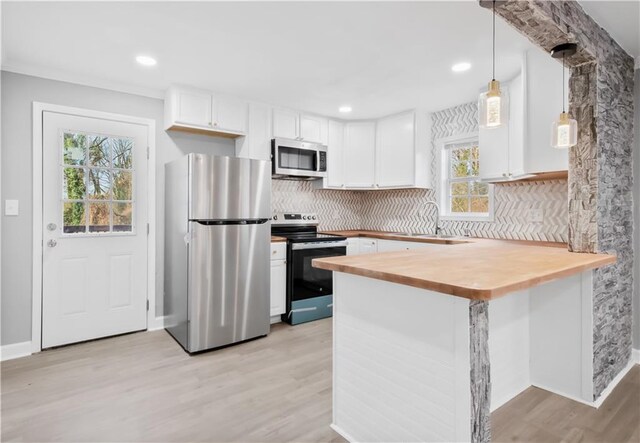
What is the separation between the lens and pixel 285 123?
3.93 m

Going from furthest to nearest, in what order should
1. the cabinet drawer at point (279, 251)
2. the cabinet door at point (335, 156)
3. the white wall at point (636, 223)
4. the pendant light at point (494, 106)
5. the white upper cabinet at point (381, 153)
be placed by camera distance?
the cabinet door at point (335, 156)
the white upper cabinet at point (381, 153)
the cabinet drawer at point (279, 251)
the white wall at point (636, 223)
the pendant light at point (494, 106)

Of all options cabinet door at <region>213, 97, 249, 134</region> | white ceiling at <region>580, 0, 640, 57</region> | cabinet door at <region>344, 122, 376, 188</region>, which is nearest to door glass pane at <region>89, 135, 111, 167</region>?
cabinet door at <region>213, 97, 249, 134</region>

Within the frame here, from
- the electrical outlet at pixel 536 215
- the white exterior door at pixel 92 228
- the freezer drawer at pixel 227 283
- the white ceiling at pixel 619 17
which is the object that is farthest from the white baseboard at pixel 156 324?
the white ceiling at pixel 619 17

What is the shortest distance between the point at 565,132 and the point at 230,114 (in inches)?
111

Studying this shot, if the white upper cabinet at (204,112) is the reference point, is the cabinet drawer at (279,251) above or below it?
below

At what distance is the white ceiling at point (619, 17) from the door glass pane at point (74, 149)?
382 cm

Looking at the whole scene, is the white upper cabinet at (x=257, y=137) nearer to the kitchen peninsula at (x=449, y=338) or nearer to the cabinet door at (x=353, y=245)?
the cabinet door at (x=353, y=245)

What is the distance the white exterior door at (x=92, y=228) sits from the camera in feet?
9.72

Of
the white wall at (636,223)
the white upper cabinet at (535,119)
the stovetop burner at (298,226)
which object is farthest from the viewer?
the stovetop burner at (298,226)

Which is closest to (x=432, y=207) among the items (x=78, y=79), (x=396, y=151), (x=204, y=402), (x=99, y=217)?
(x=396, y=151)

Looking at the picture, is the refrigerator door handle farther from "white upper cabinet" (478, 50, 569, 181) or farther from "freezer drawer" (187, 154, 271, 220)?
"white upper cabinet" (478, 50, 569, 181)

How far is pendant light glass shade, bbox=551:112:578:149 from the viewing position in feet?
6.58

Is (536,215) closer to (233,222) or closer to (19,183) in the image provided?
(233,222)

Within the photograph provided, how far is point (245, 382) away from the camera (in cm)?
238
